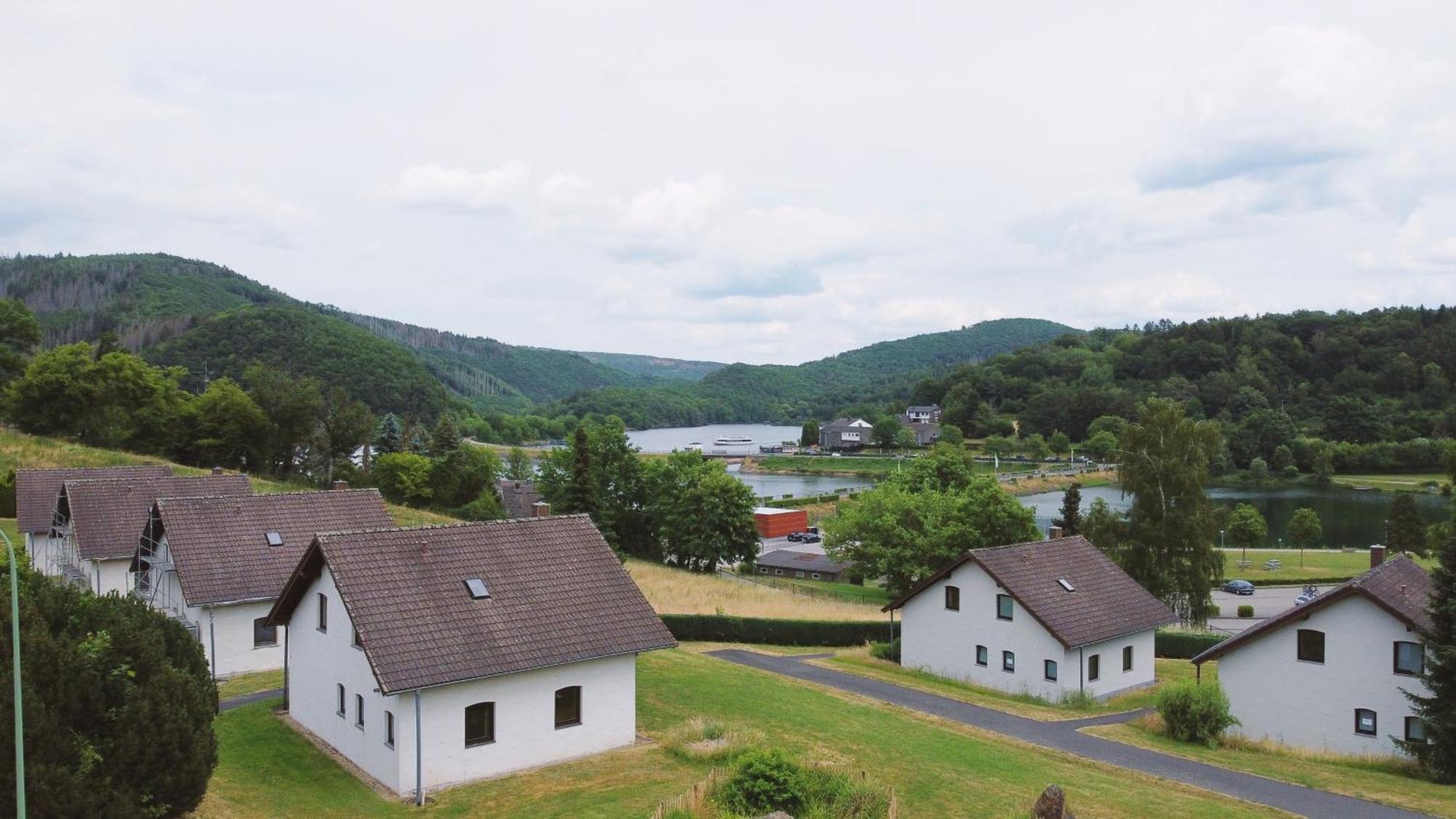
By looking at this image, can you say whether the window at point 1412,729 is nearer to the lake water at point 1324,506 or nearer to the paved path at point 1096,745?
the paved path at point 1096,745

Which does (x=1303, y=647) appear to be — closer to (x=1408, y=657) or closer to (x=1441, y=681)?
(x=1408, y=657)

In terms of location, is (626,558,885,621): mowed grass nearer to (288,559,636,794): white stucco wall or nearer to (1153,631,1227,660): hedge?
(1153,631,1227,660): hedge

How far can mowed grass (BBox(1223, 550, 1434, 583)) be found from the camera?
187 ft

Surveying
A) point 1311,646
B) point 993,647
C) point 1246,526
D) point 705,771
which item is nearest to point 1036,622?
point 993,647

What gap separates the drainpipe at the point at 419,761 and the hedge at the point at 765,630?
63.4 feet

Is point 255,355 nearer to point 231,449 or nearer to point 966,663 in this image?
point 231,449

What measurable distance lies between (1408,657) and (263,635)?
28983mm

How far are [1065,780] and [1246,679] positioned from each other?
11.1 metres

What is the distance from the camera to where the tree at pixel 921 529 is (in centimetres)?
4344

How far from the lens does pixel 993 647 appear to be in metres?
29.8

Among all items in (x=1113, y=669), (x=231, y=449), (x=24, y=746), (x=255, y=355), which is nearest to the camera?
(x=24, y=746)

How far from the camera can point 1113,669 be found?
29.2 meters

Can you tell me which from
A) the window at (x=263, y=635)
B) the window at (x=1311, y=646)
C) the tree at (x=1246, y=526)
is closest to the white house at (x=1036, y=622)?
the window at (x=1311, y=646)

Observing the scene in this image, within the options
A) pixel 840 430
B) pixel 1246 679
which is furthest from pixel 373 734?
pixel 840 430
